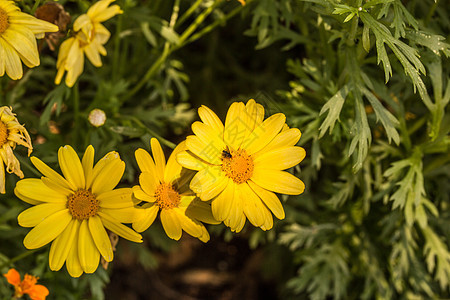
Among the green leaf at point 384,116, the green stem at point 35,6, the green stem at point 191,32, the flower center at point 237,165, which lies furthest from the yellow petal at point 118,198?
the green leaf at point 384,116

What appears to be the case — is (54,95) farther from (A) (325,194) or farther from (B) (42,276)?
(A) (325,194)

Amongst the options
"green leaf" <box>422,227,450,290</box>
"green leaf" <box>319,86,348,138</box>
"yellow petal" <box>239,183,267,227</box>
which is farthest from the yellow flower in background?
"green leaf" <box>422,227,450,290</box>

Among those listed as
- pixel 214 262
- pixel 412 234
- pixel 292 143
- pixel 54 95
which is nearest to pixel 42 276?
pixel 54 95

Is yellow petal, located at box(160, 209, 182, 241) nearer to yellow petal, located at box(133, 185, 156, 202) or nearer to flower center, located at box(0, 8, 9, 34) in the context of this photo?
yellow petal, located at box(133, 185, 156, 202)

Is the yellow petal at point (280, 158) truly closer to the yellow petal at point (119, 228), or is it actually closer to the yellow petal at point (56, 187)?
the yellow petal at point (119, 228)

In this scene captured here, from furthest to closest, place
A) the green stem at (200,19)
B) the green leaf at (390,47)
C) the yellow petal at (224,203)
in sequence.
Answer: the green stem at (200,19)
the green leaf at (390,47)
the yellow petal at (224,203)

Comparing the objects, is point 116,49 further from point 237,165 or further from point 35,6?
point 237,165

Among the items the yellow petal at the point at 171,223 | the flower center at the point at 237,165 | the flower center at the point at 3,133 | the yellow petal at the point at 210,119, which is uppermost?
the yellow petal at the point at 210,119
